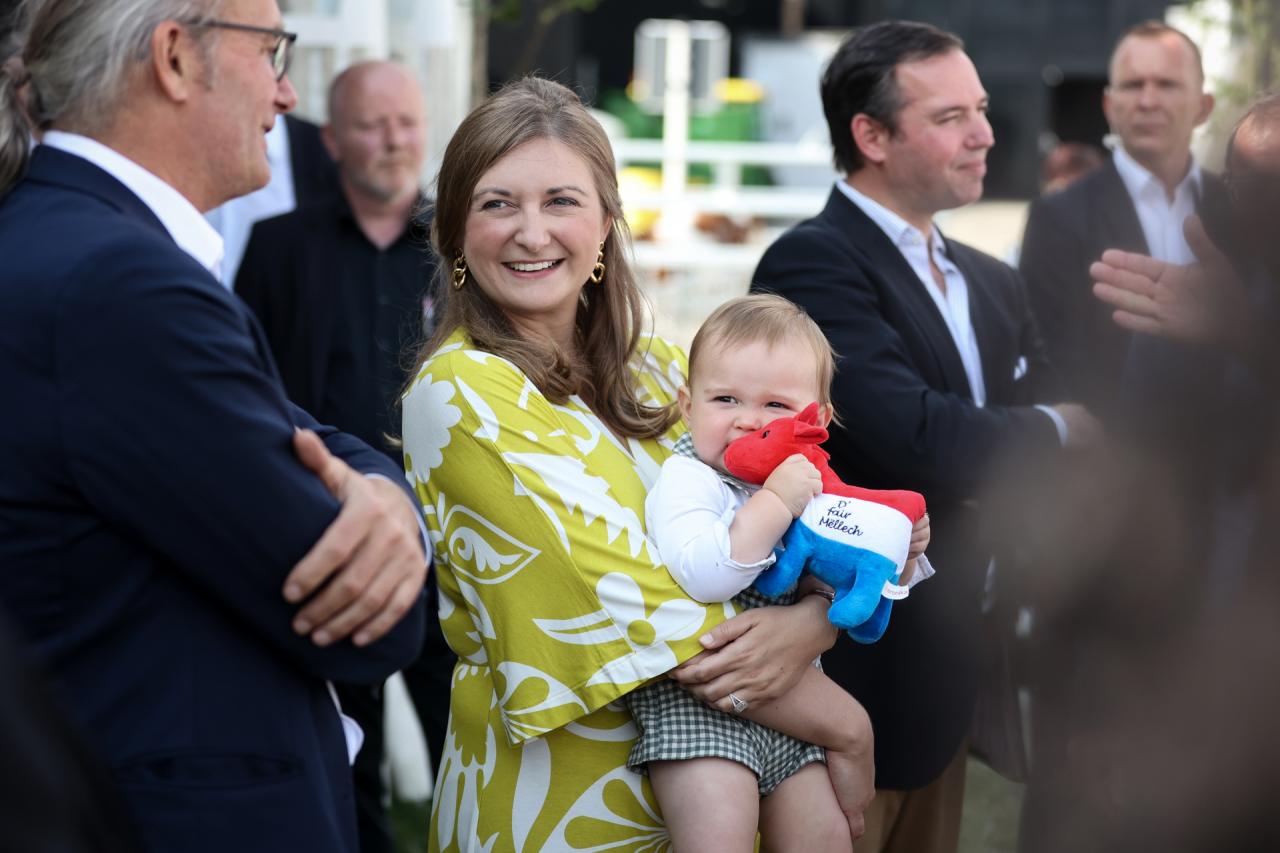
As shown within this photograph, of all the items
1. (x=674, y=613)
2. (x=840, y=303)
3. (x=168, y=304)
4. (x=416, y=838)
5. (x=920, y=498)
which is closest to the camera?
(x=168, y=304)

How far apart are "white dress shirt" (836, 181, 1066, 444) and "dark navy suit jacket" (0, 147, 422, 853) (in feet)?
5.55

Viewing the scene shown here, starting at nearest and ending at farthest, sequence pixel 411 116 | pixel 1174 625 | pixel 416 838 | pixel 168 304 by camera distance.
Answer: pixel 168 304 < pixel 1174 625 < pixel 416 838 < pixel 411 116

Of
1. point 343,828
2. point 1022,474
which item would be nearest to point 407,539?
point 343,828

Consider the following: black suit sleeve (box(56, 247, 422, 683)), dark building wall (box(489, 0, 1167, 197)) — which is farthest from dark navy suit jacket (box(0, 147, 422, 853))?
dark building wall (box(489, 0, 1167, 197))

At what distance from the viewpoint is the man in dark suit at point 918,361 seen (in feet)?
8.87

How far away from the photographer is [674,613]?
6.61ft

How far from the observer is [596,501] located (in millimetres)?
2043

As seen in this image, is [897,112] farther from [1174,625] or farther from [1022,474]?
[1174,625]

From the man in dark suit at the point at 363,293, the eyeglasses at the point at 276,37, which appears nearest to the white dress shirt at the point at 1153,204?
the man in dark suit at the point at 363,293

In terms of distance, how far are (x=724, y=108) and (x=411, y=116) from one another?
1304 cm

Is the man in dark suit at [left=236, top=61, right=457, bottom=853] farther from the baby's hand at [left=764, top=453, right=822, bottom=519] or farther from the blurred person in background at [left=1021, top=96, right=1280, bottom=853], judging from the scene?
the baby's hand at [left=764, top=453, right=822, bottom=519]

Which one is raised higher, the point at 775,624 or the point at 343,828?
the point at 775,624

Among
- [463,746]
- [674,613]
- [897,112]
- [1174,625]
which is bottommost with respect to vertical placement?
[463,746]

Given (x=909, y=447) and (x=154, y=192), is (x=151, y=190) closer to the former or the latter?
(x=154, y=192)
